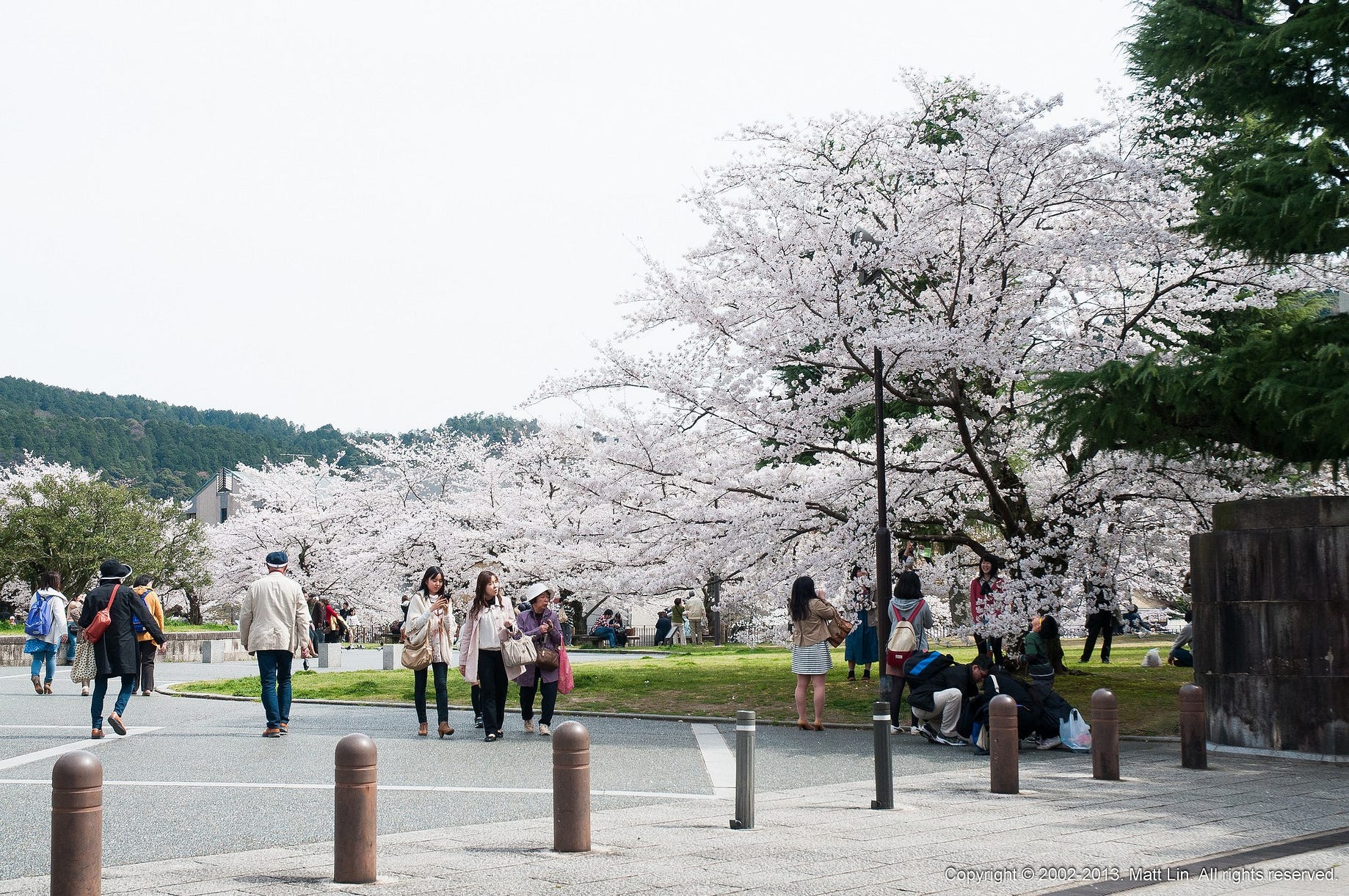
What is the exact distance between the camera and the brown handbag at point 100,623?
40.8 feet

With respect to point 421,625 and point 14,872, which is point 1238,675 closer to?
point 421,625

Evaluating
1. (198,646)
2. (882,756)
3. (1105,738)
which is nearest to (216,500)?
(198,646)

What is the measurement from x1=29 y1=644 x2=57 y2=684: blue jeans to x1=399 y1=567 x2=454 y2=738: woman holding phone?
8408mm

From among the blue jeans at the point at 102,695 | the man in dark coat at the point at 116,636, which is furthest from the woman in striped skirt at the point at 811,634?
the blue jeans at the point at 102,695

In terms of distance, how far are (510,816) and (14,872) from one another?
2947 mm

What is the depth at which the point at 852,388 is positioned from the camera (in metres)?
16.2

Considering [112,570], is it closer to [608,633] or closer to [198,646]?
[198,646]

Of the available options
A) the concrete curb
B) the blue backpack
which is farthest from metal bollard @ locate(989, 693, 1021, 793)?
the blue backpack

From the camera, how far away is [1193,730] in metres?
10.5

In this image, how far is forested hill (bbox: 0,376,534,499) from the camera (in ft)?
403

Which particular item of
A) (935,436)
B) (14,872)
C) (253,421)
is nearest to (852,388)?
(935,436)

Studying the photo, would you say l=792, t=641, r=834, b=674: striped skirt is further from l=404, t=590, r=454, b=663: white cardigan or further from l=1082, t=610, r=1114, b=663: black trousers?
l=1082, t=610, r=1114, b=663: black trousers

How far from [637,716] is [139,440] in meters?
136

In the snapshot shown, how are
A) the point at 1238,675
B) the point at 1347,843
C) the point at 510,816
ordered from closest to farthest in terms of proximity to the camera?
the point at 1347,843 < the point at 510,816 < the point at 1238,675
